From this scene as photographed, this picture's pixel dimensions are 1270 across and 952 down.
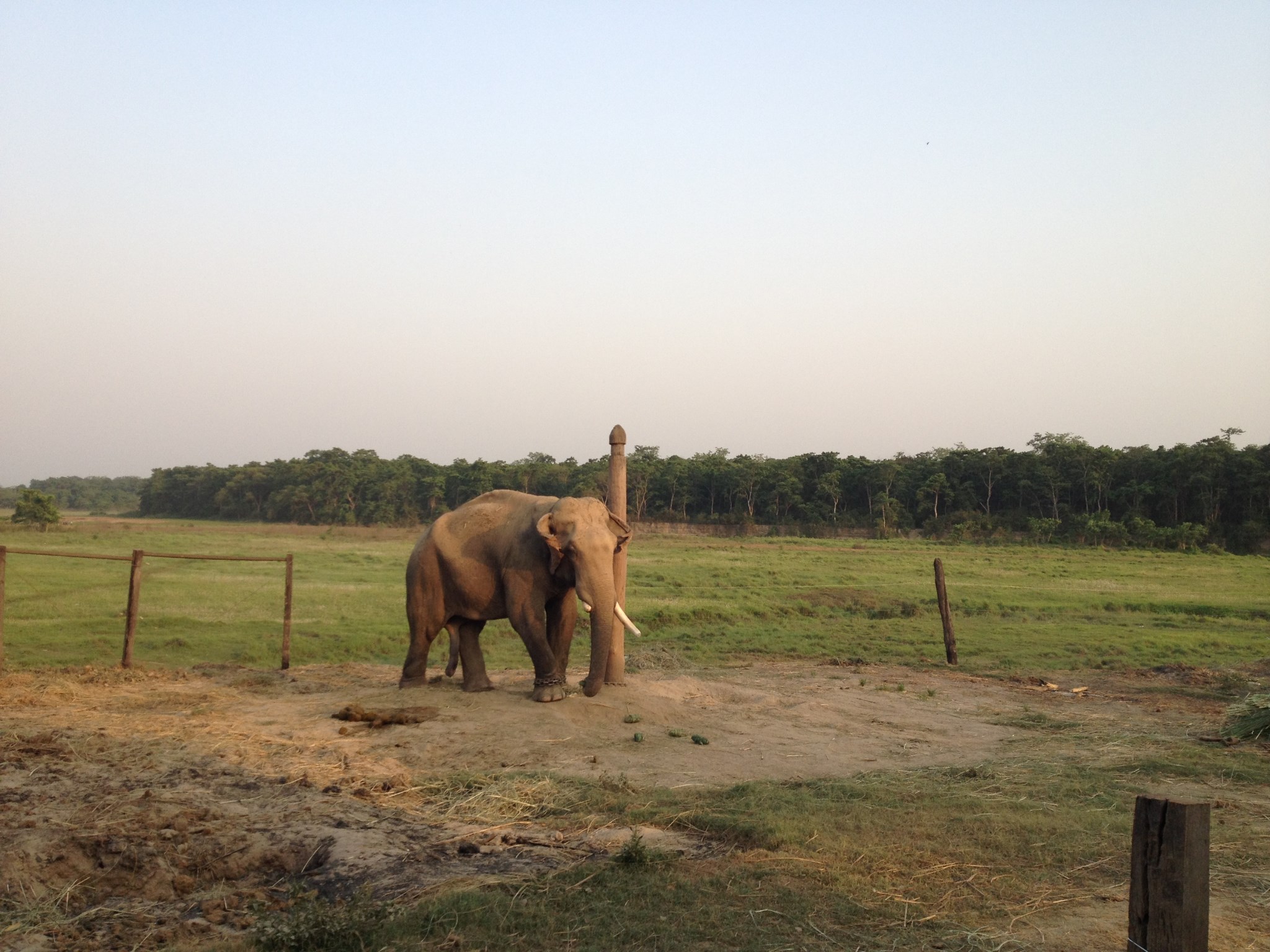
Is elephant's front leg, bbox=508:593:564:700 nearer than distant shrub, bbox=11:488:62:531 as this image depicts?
Yes

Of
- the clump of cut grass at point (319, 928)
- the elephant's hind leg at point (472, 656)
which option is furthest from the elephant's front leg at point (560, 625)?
the clump of cut grass at point (319, 928)

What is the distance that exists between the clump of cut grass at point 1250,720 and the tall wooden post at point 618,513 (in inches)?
281

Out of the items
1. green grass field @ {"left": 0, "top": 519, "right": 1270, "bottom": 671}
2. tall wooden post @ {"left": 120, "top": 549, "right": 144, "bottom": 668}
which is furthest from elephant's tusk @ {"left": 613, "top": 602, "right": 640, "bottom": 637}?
tall wooden post @ {"left": 120, "top": 549, "right": 144, "bottom": 668}

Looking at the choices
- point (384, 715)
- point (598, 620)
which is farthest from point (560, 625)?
point (384, 715)

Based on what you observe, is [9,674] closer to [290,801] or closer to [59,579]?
[290,801]

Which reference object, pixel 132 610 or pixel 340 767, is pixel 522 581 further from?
pixel 132 610

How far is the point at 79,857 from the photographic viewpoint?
5.91m

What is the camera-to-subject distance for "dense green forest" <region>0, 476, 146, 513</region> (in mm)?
120188

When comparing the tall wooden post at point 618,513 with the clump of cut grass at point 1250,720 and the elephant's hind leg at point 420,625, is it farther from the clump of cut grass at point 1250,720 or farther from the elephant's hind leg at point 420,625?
the clump of cut grass at point 1250,720

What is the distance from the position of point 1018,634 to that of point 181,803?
62.3 feet

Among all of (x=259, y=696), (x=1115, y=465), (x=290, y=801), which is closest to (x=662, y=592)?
(x=259, y=696)

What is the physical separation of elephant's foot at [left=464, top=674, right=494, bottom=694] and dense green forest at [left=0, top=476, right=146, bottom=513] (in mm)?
105032

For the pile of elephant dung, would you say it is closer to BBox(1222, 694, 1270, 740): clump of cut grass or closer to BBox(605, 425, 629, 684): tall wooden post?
BBox(605, 425, 629, 684): tall wooden post

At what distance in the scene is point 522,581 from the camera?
11602 millimetres
